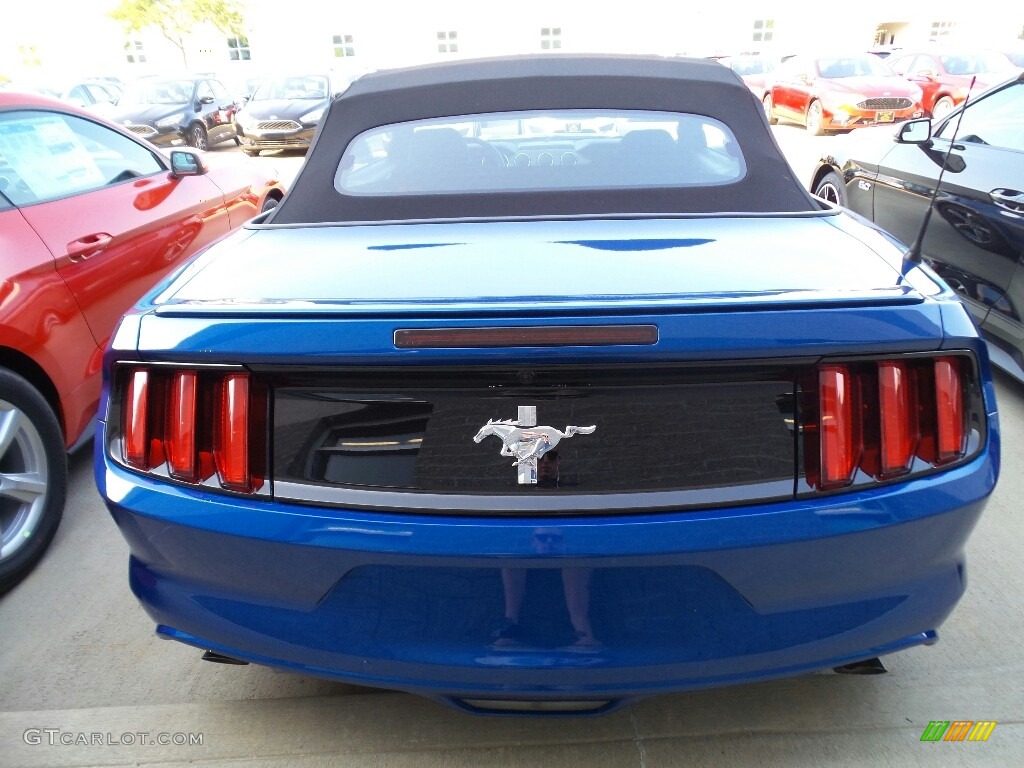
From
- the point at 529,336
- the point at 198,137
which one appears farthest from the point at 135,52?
the point at 529,336

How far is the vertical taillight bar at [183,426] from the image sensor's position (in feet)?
5.14

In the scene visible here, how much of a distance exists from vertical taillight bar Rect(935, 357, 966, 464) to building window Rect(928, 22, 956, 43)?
4659 centimetres

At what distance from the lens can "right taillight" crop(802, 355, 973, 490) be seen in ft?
4.86

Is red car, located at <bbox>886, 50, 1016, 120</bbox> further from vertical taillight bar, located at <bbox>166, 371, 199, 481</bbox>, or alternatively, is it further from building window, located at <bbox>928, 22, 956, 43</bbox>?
building window, located at <bbox>928, 22, 956, 43</bbox>

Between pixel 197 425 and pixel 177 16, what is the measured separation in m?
43.5

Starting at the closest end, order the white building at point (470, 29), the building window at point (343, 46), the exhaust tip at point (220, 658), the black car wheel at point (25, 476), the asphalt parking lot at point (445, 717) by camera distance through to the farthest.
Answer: the exhaust tip at point (220, 658)
the asphalt parking lot at point (445, 717)
the black car wheel at point (25, 476)
the white building at point (470, 29)
the building window at point (343, 46)

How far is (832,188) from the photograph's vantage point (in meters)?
5.81

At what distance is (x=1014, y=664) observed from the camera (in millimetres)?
2203

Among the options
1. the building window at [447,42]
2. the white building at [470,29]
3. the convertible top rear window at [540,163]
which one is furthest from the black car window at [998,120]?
the building window at [447,42]

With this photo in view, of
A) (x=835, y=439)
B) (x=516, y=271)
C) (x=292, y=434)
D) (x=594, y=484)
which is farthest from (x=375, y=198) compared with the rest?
(x=835, y=439)

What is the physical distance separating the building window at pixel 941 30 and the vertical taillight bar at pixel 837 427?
153 ft

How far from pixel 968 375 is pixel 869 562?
409 mm

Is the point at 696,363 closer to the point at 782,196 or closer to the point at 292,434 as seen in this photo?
the point at 292,434

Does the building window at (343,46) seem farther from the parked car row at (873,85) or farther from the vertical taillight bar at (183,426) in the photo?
the vertical taillight bar at (183,426)
